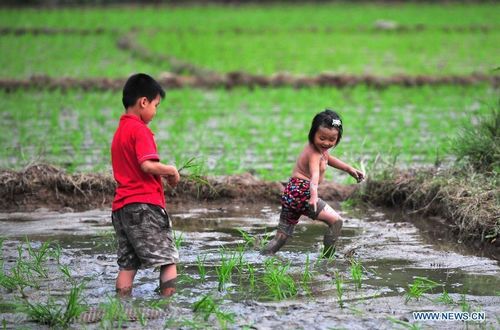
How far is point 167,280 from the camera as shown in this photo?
4836mm

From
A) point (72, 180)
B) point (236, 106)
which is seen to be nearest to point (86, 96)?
point (236, 106)

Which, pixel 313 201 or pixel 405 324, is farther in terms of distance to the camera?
pixel 313 201

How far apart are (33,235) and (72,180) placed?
3.60 feet

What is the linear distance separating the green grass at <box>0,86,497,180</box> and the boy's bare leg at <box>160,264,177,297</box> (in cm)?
232

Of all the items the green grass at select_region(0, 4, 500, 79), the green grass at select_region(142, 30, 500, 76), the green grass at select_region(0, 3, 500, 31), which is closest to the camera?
the green grass at select_region(142, 30, 500, 76)

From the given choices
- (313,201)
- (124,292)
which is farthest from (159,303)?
(313,201)

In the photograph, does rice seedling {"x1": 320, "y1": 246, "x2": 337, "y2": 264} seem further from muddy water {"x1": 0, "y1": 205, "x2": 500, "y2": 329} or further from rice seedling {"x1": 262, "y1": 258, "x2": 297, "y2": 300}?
rice seedling {"x1": 262, "y1": 258, "x2": 297, "y2": 300}

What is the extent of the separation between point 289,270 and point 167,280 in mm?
926

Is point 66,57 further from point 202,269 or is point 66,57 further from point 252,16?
point 202,269

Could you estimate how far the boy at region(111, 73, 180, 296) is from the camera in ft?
15.9

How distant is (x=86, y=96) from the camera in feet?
42.9

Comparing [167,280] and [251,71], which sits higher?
[251,71]

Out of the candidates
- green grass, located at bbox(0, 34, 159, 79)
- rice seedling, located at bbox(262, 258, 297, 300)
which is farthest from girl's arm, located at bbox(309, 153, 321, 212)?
green grass, located at bbox(0, 34, 159, 79)

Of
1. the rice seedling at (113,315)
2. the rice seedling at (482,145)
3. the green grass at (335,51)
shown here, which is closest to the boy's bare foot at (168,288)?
the rice seedling at (113,315)
